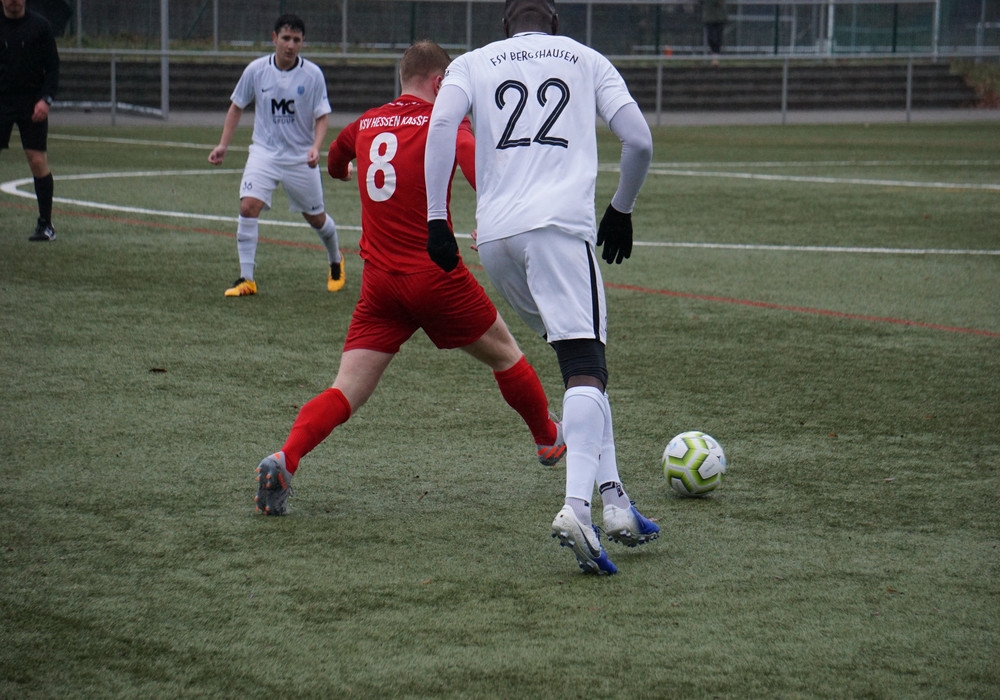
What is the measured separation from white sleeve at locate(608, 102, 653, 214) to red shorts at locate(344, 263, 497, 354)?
83 cm

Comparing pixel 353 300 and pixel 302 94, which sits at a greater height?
pixel 302 94

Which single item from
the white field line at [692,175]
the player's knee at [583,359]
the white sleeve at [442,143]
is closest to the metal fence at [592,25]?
the white field line at [692,175]

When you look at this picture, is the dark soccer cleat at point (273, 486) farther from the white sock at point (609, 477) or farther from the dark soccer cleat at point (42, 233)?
the dark soccer cleat at point (42, 233)

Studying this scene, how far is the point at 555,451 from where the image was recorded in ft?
17.3

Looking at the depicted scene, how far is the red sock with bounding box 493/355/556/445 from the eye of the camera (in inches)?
202

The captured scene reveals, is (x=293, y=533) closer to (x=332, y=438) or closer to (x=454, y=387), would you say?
(x=332, y=438)

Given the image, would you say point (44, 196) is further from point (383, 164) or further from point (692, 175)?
point (692, 175)

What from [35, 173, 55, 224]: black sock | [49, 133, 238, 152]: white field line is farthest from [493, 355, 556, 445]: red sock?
[49, 133, 238, 152]: white field line

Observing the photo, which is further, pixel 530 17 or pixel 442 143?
pixel 530 17

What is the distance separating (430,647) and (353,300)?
5.73 m

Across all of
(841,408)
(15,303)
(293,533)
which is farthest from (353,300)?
(293,533)

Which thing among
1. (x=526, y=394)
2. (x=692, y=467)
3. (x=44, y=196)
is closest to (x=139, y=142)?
(x=44, y=196)

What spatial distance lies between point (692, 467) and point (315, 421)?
1489 millimetres

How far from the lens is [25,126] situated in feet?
37.5
